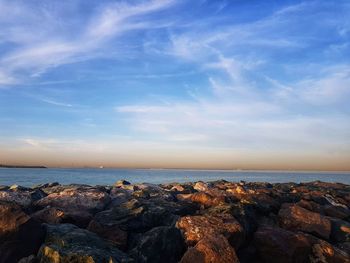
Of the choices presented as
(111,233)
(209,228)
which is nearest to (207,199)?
(209,228)

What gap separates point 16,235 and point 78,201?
3846 millimetres

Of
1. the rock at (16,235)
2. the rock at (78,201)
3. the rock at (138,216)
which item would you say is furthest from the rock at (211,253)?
the rock at (78,201)

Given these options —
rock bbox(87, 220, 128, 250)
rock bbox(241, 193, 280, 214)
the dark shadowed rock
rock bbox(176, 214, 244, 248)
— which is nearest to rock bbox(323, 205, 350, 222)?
rock bbox(241, 193, 280, 214)

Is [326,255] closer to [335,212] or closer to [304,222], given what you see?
[304,222]

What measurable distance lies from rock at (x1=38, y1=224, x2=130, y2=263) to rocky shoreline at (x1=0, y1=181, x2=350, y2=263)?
2cm

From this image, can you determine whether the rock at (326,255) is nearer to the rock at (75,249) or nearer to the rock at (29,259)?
the rock at (75,249)

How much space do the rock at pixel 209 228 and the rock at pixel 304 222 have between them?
292 cm

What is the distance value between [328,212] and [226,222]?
7064 mm

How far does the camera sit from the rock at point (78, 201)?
11.9m

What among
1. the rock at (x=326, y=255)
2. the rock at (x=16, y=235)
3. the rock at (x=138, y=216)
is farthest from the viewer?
the rock at (x=138, y=216)

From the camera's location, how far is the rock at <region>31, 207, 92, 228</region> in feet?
34.1

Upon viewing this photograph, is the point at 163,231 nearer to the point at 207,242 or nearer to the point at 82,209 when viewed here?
the point at 207,242

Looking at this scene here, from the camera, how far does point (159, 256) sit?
8594mm

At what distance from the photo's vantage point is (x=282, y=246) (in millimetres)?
9445
